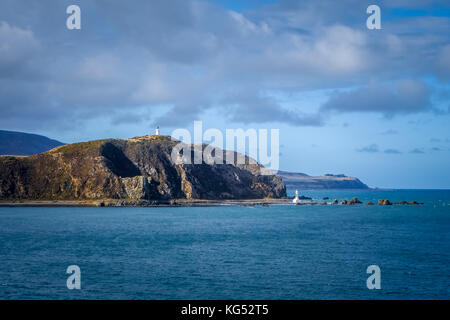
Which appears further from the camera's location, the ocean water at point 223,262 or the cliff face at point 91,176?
the cliff face at point 91,176

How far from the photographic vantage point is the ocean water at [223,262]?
3469 cm

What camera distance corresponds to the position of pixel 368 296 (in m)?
33.5

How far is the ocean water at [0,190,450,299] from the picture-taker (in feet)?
114

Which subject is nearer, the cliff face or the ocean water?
the ocean water

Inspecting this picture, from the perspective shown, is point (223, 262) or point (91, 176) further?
point (91, 176)

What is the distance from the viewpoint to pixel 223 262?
154 ft

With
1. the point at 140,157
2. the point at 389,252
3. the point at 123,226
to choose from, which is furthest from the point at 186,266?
the point at 140,157

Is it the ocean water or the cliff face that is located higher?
the cliff face

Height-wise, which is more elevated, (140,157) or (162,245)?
(140,157)

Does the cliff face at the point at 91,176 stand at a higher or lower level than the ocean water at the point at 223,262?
higher

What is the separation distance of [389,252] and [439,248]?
8.88 meters

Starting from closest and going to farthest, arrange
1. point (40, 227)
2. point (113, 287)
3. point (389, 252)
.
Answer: point (113, 287) → point (389, 252) → point (40, 227)

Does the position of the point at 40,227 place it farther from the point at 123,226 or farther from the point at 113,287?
the point at 113,287

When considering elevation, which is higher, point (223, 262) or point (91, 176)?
point (91, 176)
